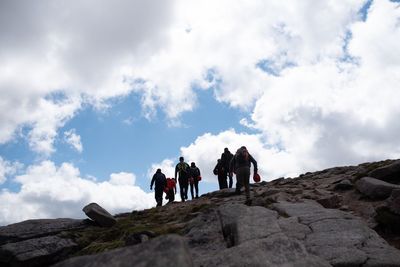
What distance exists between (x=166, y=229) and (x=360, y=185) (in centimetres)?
868

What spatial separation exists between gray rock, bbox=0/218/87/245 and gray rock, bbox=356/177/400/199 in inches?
498

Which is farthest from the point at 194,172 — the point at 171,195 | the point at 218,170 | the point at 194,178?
the point at 171,195

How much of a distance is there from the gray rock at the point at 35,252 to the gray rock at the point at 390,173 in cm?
1340

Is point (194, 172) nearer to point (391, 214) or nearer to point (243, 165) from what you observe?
point (243, 165)

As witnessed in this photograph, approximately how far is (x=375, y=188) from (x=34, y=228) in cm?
1430

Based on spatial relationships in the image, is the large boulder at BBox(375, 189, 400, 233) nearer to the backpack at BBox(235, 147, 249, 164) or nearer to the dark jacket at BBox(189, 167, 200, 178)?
the backpack at BBox(235, 147, 249, 164)

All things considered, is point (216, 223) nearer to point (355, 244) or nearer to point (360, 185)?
point (355, 244)

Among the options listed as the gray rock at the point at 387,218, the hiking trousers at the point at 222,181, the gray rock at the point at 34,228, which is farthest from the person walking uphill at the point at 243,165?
the hiking trousers at the point at 222,181

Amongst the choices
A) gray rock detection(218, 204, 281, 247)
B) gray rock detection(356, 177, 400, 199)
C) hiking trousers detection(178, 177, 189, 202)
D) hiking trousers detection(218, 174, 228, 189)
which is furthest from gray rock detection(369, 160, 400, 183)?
hiking trousers detection(178, 177, 189, 202)

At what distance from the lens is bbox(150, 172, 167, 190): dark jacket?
26.1 meters

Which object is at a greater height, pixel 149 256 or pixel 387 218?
pixel 387 218

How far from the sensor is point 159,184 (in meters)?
26.1

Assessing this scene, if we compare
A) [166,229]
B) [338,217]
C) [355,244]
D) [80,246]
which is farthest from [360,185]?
[80,246]

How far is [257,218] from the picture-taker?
10492 millimetres
